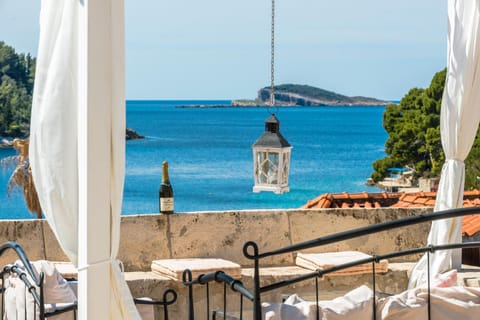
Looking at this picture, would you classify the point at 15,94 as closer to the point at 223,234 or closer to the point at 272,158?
the point at 223,234

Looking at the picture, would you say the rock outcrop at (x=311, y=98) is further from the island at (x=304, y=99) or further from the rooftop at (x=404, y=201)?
the rooftop at (x=404, y=201)

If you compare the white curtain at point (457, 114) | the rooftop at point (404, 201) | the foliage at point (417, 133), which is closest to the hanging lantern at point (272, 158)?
the white curtain at point (457, 114)

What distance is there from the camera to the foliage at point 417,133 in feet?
127

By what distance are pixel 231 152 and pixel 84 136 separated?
48193 mm

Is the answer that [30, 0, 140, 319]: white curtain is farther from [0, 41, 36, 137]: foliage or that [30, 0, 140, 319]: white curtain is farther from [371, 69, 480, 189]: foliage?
[371, 69, 480, 189]: foliage

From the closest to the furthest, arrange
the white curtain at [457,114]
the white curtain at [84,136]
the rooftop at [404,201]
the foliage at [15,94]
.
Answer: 1. the white curtain at [84,136]
2. the white curtain at [457,114]
3. the rooftop at [404,201]
4. the foliage at [15,94]

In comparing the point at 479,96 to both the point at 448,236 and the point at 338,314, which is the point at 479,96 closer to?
the point at 448,236

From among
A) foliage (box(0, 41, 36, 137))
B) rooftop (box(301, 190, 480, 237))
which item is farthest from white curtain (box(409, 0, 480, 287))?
foliage (box(0, 41, 36, 137))

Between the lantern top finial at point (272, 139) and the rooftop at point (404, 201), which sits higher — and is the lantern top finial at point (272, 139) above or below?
above

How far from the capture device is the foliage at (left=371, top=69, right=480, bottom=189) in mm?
38688

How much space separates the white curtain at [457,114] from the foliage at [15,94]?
2296 centimetres

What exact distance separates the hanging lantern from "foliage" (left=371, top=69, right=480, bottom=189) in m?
32.4

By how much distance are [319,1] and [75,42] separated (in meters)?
49.5

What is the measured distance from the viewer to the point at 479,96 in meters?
5.08
